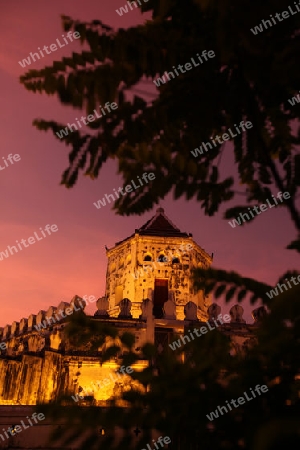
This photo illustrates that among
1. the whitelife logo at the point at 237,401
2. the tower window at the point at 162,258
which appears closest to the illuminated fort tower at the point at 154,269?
the tower window at the point at 162,258

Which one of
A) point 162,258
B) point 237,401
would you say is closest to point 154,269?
point 162,258

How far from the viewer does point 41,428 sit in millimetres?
11570

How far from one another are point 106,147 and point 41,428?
39.0 ft

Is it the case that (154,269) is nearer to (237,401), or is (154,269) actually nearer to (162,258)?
(162,258)

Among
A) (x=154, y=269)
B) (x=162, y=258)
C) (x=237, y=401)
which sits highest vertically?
(x=162, y=258)

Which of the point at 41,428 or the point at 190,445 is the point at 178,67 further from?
the point at 41,428

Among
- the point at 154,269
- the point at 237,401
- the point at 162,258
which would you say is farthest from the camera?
the point at 162,258

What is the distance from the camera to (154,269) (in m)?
23.9

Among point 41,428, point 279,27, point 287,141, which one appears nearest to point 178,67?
point 279,27

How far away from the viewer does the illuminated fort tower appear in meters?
23.3

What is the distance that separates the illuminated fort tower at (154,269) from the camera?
76.5 ft

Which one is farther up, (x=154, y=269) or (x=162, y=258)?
(x=162, y=258)

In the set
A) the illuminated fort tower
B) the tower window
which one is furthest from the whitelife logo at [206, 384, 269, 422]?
the tower window

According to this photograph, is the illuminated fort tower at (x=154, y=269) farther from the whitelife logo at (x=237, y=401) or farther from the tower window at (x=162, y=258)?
the whitelife logo at (x=237, y=401)
